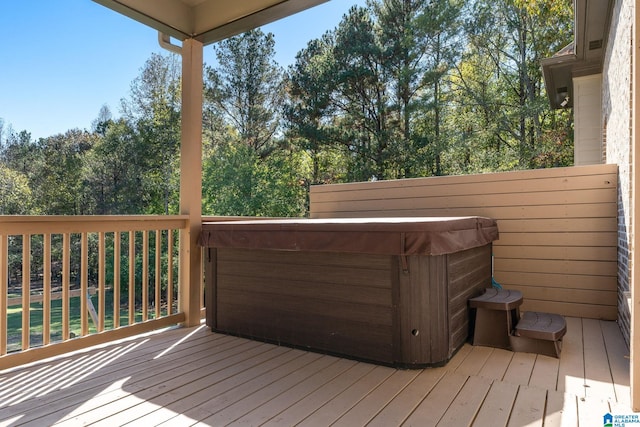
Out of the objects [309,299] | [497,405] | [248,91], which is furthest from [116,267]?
[248,91]

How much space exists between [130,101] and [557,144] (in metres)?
16.2

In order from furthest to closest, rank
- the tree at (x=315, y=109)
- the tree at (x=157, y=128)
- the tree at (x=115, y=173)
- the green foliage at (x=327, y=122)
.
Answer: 1. the tree at (x=157, y=128)
2. the tree at (x=315, y=109)
3. the tree at (x=115, y=173)
4. the green foliage at (x=327, y=122)

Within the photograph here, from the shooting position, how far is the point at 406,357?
2.21 m

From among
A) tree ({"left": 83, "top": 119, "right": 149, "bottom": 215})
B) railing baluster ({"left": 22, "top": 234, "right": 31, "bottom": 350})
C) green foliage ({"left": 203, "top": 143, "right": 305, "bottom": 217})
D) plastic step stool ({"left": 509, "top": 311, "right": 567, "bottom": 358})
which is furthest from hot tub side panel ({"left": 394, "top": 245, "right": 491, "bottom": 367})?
tree ({"left": 83, "top": 119, "right": 149, "bottom": 215})

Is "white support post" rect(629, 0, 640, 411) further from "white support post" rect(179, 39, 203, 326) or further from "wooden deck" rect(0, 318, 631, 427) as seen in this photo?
"white support post" rect(179, 39, 203, 326)

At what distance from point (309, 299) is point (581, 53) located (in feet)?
14.2

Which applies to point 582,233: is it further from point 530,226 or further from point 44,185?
point 44,185

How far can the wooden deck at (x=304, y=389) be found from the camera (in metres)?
1.68

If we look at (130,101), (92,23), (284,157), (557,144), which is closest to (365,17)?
(284,157)

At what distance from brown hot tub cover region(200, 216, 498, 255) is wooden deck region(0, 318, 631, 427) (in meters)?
0.69

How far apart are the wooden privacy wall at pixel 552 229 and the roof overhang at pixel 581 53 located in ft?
4.67

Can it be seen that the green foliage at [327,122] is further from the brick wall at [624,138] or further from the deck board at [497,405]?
the deck board at [497,405]

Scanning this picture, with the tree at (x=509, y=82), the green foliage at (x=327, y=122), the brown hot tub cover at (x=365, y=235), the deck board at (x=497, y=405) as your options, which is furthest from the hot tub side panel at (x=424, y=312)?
the tree at (x=509, y=82)

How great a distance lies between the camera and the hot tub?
218 cm
